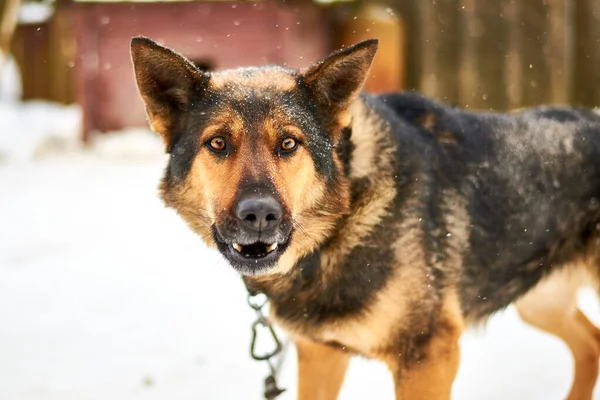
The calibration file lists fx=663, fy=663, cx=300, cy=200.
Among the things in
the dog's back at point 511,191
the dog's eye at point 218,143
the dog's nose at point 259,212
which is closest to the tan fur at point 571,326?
the dog's back at point 511,191

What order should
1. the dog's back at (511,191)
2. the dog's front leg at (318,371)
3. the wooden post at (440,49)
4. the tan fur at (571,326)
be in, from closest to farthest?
the dog's back at (511,191) → the dog's front leg at (318,371) → the tan fur at (571,326) → the wooden post at (440,49)

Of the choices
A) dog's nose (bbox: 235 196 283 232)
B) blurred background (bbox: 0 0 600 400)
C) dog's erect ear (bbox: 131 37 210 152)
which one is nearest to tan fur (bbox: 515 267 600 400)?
blurred background (bbox: 0 0 600 400)

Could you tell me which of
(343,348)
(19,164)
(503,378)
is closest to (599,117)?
(503,378)

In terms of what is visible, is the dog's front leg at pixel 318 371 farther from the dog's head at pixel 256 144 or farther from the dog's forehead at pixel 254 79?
the dog's forehead at pixel 254 79

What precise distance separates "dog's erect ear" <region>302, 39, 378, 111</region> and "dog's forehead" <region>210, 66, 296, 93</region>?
0.08 m

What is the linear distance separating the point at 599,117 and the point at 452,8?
25.8ft

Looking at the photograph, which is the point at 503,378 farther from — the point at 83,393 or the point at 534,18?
the point at 534,18

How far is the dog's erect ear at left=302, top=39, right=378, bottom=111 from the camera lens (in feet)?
8.05

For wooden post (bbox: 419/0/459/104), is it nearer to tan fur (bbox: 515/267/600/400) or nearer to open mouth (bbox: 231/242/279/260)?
tan fur (bbox: 515/267/600/400)

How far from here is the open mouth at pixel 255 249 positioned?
2.40 metres

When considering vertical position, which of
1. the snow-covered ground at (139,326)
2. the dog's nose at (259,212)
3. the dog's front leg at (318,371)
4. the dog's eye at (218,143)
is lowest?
the snow-covered ground at (139,326)

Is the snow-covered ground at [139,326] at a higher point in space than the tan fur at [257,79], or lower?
lower

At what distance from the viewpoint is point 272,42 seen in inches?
407

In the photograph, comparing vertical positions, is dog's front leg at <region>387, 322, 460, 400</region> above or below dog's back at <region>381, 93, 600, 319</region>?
below
